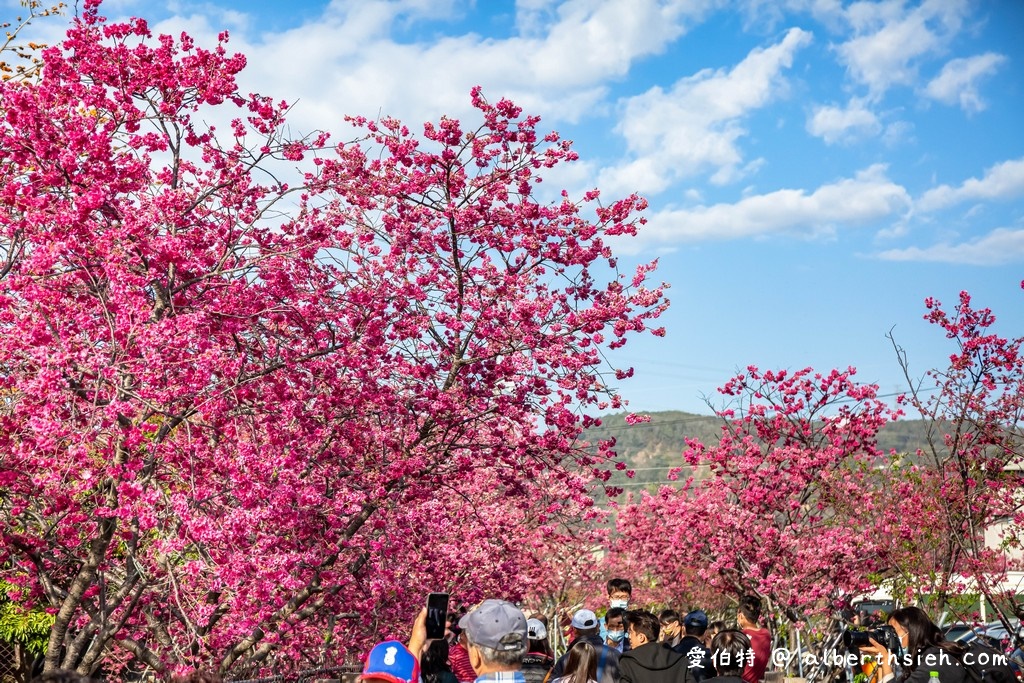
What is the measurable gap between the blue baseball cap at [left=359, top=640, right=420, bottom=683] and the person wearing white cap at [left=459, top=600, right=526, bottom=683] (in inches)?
13.1

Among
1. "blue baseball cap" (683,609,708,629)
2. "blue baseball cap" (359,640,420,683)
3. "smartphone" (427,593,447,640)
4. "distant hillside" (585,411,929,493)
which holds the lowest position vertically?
"blue baseball cap" (683,609,708,629)

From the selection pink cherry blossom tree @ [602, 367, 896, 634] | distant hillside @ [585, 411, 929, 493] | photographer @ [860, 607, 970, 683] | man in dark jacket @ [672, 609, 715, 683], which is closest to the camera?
photographer @ [860, 607, 970, 683]

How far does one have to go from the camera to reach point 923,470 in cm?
1867

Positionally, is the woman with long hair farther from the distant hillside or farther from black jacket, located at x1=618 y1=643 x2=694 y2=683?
the distant hillside

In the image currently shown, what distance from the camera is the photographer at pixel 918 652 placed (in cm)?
598

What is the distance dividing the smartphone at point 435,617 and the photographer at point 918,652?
2906 millimetres

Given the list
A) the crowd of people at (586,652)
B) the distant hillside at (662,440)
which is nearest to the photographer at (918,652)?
the crowd of people at (586,652)

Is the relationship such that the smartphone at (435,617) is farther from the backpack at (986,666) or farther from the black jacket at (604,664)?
the backpack at (986,666)

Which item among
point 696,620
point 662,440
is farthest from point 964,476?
point 662,440

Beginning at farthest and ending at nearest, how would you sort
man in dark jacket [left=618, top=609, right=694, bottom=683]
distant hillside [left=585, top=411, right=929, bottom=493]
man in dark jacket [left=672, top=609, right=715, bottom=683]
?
distant hillside [left=585, top=411, right=929, bottom=493]
man in dark jacket [left=672, top=609, right=715, bottom=683]
man in dark jacket [left=618, top=609, right=694, bottom=683]

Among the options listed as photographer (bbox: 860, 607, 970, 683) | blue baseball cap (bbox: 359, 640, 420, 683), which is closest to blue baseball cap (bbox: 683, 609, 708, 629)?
photographer (bbox: 860, 607, 970, 683)

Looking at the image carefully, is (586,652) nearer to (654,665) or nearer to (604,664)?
(604,664)

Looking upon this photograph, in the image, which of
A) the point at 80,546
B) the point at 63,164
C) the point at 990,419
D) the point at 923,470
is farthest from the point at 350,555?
the point at 923,470

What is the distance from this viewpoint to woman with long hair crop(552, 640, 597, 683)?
5.20 metres
